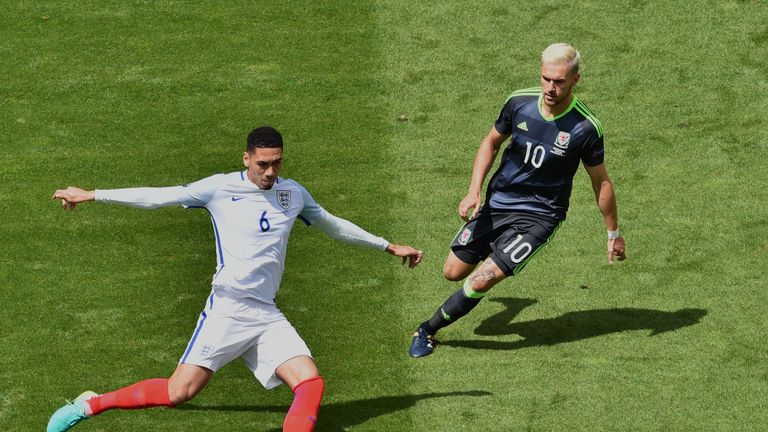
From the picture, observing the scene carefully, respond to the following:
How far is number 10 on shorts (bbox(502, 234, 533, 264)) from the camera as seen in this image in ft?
34.9

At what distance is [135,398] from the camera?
9516 millimetres

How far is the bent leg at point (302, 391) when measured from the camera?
30.3 ft

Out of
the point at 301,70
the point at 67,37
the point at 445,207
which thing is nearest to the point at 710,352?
the point at 445,207

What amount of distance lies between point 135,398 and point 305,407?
4.22 feet

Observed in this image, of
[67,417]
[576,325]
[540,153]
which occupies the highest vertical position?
[540,153]

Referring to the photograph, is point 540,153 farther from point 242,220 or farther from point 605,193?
point 242,220

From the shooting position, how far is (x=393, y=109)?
14.5 m

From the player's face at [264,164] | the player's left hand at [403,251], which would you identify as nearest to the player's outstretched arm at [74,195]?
the player's face at [264,164]

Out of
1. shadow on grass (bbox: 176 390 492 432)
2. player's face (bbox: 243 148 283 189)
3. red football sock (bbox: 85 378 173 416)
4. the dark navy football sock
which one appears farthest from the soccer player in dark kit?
red football sock (bbox: 85 378 173 416)

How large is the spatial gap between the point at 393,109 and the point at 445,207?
6.19ft

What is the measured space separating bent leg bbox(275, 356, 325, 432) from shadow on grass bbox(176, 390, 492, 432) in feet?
2.42

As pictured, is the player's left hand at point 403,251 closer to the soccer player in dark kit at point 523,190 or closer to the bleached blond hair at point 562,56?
the soccer player in dark kit at point 523,190

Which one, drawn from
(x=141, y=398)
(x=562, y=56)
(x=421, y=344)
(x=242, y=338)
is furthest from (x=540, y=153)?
(x=141, y=398)

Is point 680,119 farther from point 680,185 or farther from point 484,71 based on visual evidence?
point 484,71
